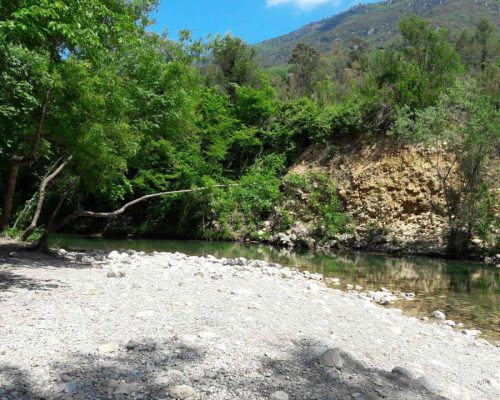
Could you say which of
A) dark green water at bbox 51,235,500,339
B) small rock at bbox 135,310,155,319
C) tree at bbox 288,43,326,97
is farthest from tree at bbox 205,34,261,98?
small rock at bbox 135,310,155,319

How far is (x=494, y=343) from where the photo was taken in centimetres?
692

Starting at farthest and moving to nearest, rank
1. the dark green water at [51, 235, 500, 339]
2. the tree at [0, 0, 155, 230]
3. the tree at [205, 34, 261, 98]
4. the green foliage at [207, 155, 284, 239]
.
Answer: the tree at [205, 34, 261, 98]
the green foliage at [207, 155, 284, 239]
the dark green water at [51, 235, 500, 339]
the tree at [0, 0, 155, 230]

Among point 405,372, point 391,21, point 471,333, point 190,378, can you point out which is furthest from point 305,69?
point 391,21

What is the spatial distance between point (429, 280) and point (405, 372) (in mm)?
9728

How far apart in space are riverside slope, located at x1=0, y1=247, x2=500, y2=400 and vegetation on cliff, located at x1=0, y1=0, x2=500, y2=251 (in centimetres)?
337

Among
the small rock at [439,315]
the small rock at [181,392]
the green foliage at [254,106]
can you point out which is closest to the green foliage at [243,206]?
the green foliage at [254,106]

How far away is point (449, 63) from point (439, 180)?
688 centimetres

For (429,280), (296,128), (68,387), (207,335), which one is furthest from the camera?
(296,128)

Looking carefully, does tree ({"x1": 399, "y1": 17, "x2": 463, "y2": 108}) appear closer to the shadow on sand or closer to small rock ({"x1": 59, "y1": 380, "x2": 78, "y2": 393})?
the shadow on sand

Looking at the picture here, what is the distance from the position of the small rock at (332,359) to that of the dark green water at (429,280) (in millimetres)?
4411

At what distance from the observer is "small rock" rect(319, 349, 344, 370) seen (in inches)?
165

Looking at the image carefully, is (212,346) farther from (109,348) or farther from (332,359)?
(332,359)

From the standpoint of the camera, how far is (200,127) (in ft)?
93.4

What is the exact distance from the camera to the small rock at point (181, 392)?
3229 millimetres
